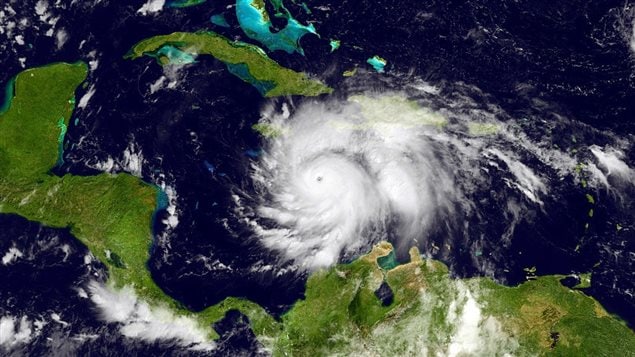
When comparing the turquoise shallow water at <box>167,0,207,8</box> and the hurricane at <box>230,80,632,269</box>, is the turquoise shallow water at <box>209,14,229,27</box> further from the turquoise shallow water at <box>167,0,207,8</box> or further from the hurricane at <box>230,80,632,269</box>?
the hurricane at <box>230,80,632,269</box>

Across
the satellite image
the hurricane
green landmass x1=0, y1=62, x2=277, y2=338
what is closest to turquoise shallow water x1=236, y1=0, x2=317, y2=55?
the satellite image

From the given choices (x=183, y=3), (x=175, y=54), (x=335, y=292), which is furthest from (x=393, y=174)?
(x=183, y=3)

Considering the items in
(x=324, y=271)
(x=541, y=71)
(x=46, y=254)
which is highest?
(x=541, y=71)

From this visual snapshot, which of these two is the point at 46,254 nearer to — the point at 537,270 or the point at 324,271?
the point at 324,271

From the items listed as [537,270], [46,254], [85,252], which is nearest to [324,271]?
[537,270]

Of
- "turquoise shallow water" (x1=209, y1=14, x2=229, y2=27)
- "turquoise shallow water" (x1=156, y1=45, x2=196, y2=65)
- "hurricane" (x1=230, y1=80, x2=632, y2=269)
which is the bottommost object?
"hurricane" (x1=230, y1=80, x2=632, y2=269)
